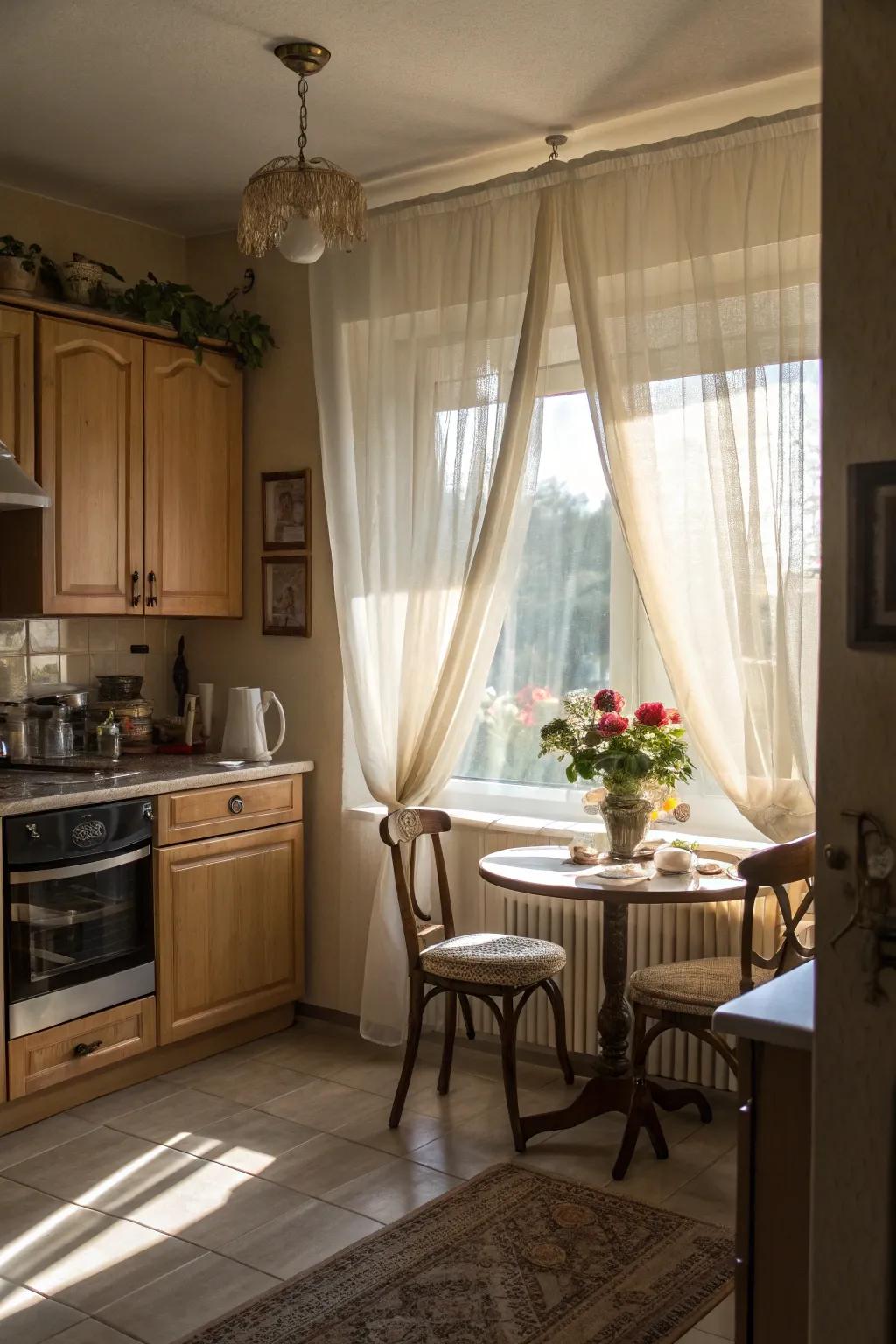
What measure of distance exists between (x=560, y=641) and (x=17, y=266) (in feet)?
6.53

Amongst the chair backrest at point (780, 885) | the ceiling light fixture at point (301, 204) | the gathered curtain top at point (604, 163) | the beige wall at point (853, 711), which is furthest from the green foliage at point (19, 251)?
the beige wall at point (853, 711)

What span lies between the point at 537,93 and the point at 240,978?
274 cm

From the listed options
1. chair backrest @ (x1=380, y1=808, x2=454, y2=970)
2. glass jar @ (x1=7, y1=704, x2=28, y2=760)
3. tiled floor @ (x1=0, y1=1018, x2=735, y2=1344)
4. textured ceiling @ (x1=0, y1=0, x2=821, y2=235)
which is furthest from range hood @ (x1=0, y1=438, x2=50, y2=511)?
tiled floor @ (x1=0, y1=1018, x2=735, y2=1344)

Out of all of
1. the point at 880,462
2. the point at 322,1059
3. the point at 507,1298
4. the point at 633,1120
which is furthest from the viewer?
the point at 322,1059

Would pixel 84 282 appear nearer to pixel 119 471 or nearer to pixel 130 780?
pixel 119 471

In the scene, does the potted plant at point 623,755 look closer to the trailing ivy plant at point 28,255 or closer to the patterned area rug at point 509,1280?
the patterned area rug at point 509,1280

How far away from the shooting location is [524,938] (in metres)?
3.45

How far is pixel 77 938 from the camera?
11.3 feet

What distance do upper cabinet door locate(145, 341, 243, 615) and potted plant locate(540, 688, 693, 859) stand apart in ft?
5.03

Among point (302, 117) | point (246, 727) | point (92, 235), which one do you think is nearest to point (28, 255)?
point (92, 235)

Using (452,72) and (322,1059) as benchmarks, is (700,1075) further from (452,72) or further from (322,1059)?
(452,72)

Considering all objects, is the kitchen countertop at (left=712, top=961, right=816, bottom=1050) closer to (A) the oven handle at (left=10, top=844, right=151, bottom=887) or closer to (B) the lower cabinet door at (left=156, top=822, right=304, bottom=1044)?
(A) the oven handle at (left=10, top=844, right=151, bottom=887)

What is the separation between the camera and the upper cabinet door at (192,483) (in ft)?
13.4

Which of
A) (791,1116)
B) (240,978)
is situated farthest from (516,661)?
(791,1116)
